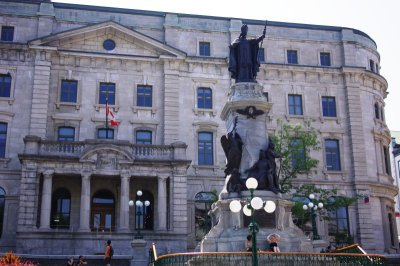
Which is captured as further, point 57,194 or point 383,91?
point 383,91

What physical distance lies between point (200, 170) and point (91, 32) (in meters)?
14.0

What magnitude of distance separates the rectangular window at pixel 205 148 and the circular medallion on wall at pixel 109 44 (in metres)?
10.1

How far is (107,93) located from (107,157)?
26.3 feet

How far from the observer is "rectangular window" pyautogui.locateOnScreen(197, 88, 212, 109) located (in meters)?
44.0

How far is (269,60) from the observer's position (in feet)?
153

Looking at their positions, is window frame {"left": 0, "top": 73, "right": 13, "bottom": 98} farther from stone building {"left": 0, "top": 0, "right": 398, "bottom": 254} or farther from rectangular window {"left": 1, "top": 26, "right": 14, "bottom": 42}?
rectangular window {"left": 1, "top": 26, "right": 14, "bottom": 42}

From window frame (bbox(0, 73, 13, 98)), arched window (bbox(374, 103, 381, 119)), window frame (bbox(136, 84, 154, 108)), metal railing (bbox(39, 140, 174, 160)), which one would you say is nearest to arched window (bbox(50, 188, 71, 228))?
metal railing (bbox(39, 140, 174, 160))

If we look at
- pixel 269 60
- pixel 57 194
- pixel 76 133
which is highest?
pixel 269 60

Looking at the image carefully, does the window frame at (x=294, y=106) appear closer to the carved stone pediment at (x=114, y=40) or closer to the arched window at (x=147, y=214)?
the carved stone pediment at (x=114, y=40)

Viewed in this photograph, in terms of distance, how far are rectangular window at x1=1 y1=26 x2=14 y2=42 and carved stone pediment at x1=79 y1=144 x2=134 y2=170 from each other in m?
13.3

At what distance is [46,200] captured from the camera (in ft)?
114

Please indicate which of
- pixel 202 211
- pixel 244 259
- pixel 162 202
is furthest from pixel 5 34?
pixel 244 259

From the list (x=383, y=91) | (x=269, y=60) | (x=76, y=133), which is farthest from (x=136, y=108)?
(x=383, y=91)

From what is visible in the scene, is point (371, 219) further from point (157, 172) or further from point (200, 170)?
point (157, 172)
